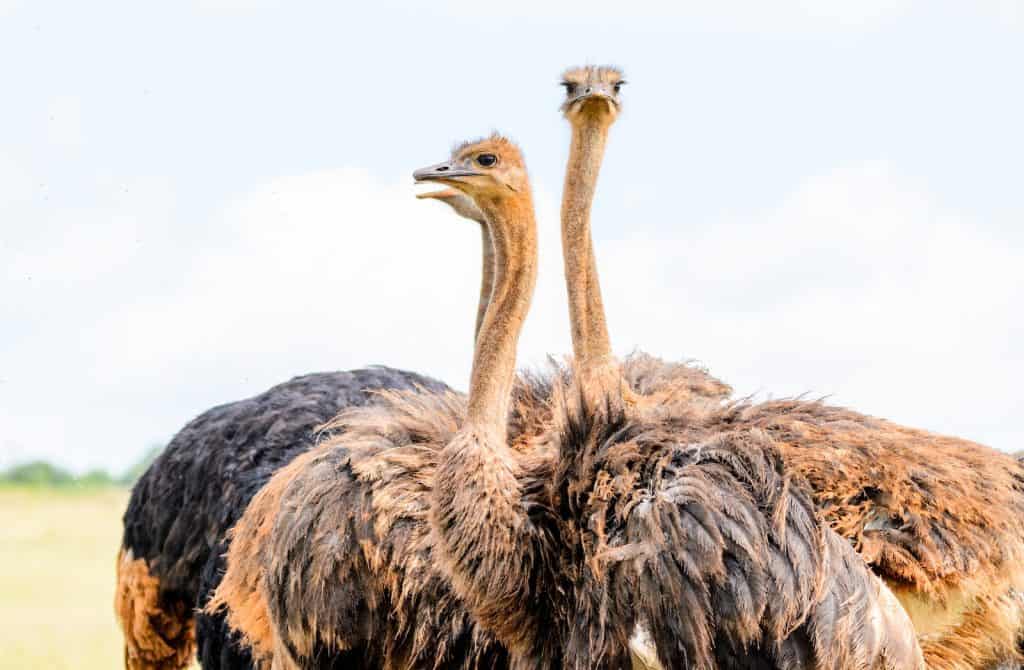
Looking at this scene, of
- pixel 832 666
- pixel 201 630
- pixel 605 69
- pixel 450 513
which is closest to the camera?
pixel 832 666

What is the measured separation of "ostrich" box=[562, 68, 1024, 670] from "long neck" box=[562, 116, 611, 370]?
61 centimetres

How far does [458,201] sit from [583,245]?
0.67m

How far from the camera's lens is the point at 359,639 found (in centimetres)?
600

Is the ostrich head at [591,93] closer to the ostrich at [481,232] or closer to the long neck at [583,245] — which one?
the long neck at [583,245]

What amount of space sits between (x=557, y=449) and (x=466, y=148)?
1082 mm

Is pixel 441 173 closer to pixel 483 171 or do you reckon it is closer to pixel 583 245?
pixel 483 171

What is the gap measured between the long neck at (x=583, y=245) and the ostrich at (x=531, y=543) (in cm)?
34

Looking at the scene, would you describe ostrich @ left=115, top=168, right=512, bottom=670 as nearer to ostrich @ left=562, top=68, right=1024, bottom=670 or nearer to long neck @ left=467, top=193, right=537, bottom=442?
long neck @ left=467, top=193, right=537, bottom=442

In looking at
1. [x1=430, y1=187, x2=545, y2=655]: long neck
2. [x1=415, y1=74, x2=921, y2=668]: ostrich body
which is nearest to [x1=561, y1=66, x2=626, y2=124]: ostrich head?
[x1=415, y1=74, x2=921, y2=668]: ostrich body

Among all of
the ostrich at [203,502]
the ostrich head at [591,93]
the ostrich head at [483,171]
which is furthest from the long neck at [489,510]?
the ostrich at [203,502]

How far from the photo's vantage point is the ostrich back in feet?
25.9

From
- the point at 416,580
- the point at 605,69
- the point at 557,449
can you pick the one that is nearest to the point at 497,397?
the point at 557,449

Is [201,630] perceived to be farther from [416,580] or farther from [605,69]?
[605,69]

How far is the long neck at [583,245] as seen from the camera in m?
6.40
